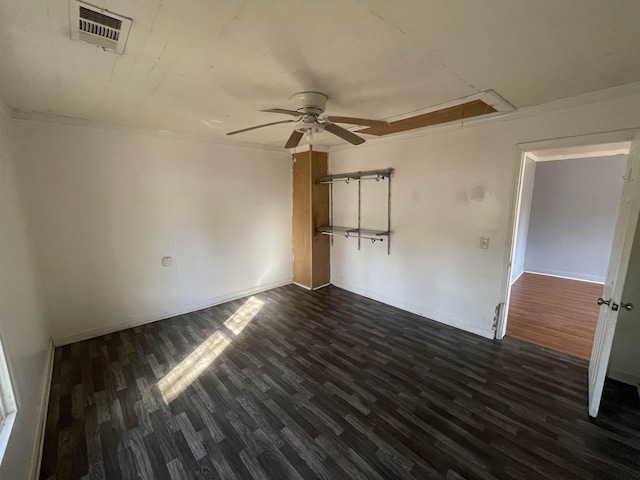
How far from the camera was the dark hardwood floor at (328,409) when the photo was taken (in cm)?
162

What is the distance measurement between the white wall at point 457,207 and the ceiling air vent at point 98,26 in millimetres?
3046

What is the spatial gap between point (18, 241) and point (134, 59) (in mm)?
1770

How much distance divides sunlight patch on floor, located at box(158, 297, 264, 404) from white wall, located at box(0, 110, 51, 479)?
0.78 m

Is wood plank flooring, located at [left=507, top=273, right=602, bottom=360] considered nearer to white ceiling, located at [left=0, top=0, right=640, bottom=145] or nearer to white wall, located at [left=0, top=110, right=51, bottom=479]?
white ceiling, located at [left=0, top=0, right=640, bottom=145]

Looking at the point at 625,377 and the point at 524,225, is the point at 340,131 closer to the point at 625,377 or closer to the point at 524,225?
the point at 625,377

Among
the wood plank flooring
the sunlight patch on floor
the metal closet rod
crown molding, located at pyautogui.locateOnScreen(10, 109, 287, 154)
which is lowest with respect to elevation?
the sunlight patch on floor

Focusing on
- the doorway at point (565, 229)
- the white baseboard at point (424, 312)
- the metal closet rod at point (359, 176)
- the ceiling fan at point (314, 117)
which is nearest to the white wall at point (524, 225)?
the doorway at point (565, 229)

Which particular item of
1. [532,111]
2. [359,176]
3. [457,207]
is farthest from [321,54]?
[359,176]

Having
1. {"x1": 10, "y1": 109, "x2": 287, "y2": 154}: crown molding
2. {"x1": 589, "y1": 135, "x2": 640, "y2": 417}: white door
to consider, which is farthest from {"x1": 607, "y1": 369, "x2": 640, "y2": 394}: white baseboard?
{"x1": 10, "y1": 109, "x2": 287, "y2": 154}: crown molding

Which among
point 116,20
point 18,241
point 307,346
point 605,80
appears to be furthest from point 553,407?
point 18,241

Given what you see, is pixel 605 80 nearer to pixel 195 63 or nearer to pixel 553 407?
pixel 553 407

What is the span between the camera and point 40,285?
265cm

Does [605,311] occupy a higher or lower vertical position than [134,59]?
lower

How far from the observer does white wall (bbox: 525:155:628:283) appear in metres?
4.84
